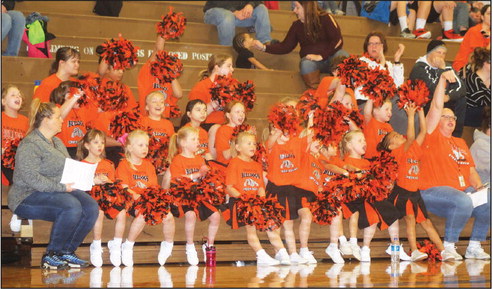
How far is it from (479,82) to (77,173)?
4.81m

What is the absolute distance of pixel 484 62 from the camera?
31.1ft

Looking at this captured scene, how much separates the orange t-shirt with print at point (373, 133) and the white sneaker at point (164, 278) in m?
2.55

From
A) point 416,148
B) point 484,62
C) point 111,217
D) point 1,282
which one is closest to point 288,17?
point 484,62

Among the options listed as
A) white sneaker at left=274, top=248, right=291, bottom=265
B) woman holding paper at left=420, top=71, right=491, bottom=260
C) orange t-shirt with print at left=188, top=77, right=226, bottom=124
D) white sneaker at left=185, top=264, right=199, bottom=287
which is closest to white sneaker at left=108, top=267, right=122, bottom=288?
white sneaker at left=185, top=264, right=199, bottom=287

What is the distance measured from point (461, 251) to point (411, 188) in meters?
0.95

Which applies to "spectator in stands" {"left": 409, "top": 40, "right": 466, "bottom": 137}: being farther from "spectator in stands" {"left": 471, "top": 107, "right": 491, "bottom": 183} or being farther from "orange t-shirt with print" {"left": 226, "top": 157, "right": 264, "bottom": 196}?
"orange t-shirt with print" {"left": 226, "top": 157, "right": 264, "bottom": 196}

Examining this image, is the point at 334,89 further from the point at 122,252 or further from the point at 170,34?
the point at 122,252

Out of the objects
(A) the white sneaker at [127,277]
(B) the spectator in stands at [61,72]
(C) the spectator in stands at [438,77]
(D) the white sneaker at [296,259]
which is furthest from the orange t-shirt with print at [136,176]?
(C) the spectator in stands at [438,77]

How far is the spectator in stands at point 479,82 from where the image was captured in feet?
30.9

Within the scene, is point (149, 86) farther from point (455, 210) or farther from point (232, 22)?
point (455, 210)

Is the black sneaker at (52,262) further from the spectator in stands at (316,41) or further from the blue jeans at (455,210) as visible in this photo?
the spectator in stands at (316,41)

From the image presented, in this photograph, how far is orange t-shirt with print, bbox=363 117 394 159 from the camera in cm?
839

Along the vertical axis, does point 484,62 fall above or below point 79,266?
above

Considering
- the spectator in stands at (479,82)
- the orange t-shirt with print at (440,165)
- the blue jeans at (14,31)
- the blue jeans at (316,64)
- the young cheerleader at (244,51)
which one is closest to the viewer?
the orange t-shirt with print at (440,165)
